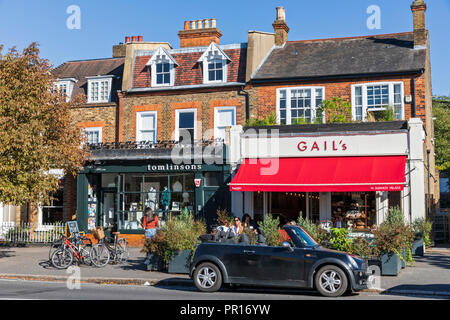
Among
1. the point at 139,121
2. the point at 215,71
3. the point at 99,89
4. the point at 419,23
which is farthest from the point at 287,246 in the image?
the point at 99,89

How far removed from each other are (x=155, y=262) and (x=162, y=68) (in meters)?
13.8

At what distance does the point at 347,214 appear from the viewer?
22.0 metres

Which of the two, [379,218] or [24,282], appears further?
[379,218]

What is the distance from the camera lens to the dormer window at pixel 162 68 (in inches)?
1080

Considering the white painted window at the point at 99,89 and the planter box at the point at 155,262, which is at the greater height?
the white painted window at the point at 99,89

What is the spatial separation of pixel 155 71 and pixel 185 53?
1742 mm

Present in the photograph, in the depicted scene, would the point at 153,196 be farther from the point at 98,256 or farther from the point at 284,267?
the point at 284,267

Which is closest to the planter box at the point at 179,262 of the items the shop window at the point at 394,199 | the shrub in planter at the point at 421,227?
the shrub in planter at the point at 421,227

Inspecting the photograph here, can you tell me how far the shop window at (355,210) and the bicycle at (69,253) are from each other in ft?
31.6

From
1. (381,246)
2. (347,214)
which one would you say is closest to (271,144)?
(347,214)

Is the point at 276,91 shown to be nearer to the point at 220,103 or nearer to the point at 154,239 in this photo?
the point at 220,103

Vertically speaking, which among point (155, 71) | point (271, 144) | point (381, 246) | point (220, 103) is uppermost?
point (155, 71)

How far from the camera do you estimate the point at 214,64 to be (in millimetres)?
27047

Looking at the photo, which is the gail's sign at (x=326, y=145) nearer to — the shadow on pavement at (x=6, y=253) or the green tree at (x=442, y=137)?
the shadow on pavement at (x=6, y=253)
